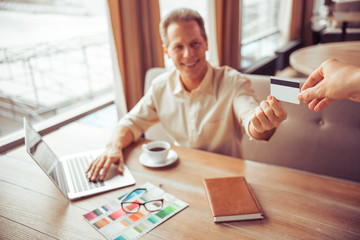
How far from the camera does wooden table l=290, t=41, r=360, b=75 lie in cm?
192

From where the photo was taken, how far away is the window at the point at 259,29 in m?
4.94

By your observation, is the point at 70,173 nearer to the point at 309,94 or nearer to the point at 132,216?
the point at 132,216

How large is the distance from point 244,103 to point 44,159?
2.74 feet

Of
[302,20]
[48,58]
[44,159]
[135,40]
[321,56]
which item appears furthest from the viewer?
[302,20]

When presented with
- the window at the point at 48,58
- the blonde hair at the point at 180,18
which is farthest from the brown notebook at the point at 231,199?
the window at the point at 48,58

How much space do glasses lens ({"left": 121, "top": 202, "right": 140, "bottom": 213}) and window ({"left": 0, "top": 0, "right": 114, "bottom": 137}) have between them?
1756 mm

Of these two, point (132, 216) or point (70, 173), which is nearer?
point (132, 216)

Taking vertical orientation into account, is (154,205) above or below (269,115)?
below

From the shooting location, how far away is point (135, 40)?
230 centimetres

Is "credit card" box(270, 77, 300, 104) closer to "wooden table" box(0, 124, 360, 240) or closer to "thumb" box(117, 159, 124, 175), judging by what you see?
"wooden table" box(0, 124, 360, 240)

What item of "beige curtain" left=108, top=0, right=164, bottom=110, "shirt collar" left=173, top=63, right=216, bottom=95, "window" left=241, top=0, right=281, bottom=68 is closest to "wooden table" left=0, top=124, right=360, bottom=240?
"shirt collar" left=173, top=63, right=216, bottom=95

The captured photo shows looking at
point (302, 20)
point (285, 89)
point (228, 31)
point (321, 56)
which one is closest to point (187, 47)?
point (285, 89)

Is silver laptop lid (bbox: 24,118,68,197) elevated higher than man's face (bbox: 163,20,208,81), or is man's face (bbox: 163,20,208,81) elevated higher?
man's face (bbox: 163,20,208,81)

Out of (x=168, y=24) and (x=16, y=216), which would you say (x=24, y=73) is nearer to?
(x=168, y=24)
